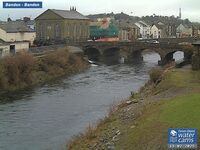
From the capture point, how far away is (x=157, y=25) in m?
199

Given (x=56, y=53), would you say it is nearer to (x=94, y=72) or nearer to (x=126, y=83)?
(x=94, y=72)

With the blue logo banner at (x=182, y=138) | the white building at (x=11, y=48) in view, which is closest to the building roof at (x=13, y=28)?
the white building at (x=11, y=48)

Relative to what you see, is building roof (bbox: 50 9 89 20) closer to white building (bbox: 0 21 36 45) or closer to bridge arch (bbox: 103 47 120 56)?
bridge arch (bbox: 103 47 120 56)

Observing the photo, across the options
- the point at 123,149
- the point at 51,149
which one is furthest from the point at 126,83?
the point at 123,149

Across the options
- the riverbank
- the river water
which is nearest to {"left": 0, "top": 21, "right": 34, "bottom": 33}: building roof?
the river water

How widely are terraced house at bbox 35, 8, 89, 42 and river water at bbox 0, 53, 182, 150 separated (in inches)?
1965

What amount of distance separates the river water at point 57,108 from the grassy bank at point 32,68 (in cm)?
266

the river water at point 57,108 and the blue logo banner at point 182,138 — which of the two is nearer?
the blue logo banner at point 182,138

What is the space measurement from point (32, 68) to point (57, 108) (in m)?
22.9

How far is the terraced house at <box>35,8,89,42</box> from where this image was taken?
119 metres

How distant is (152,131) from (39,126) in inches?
530

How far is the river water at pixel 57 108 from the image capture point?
3231 cm

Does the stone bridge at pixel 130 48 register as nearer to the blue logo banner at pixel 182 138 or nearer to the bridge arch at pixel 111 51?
the bridge arch at pixel 111 51

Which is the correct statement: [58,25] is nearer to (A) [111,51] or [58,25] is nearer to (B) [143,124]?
(A) [111,51]
